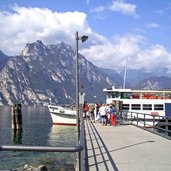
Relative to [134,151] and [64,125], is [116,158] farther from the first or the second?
[64,125]

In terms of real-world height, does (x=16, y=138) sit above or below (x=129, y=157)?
below

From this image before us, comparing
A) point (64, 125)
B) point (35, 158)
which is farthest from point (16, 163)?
point (64, 125)

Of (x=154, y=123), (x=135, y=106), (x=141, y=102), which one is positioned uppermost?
(x=141, y=102)

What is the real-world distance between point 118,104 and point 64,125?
1744 cm

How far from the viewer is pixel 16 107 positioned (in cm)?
6556

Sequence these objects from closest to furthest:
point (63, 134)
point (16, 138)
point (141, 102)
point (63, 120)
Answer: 1. point (141, 102)
2. point (63, 134)
3. point (16, 138)
4. point (63, 120)

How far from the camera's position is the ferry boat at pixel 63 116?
57.7 m

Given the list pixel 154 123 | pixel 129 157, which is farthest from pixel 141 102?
pixel 129 157

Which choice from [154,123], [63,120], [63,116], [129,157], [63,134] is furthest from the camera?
[63,120]

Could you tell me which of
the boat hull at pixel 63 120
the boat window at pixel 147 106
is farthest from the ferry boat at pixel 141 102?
the boat hull at pixel 63 120

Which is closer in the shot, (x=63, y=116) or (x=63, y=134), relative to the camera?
(x=63, y=134)

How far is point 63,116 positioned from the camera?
59.3 metres

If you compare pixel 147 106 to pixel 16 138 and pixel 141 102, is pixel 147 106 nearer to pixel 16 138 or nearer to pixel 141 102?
→ pixel 141 102

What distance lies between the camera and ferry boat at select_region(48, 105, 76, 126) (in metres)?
57.7
